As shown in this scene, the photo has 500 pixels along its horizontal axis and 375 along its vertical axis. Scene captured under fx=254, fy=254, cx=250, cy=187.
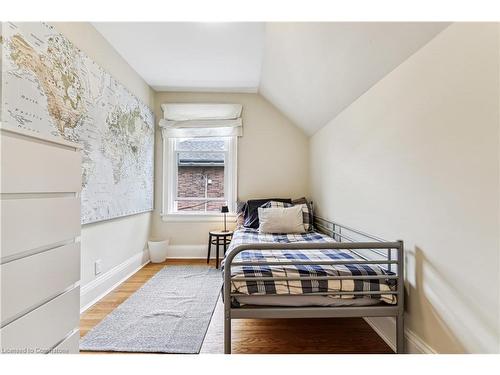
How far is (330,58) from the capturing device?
1.95m

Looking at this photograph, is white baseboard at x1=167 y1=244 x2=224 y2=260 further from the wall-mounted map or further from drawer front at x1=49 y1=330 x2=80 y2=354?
drawer front at x1=49 y1=330 x2=80 y2=354

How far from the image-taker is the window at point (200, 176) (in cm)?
376

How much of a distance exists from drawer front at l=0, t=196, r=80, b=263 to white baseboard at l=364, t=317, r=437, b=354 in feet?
5.82

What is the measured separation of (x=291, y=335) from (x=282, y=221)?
4.41 feet

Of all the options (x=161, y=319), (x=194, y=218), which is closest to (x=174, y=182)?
(x=194, y=218)

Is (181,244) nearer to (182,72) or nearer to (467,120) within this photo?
(182,72)

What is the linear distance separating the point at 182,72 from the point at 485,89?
9.64ft

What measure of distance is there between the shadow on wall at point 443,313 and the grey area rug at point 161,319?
4.27 ft

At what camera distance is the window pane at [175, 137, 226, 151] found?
3762 millimetres

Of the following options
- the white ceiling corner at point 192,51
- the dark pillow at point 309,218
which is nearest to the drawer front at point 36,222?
the white ceiling corner at point 192,51

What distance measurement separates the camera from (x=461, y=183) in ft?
3.65

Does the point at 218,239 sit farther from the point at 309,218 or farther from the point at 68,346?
the point at 68,346

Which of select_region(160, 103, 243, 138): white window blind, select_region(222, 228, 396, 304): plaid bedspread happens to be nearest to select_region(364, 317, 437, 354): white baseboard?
select_region(222, 228, 396, 304): plaid bedspread
